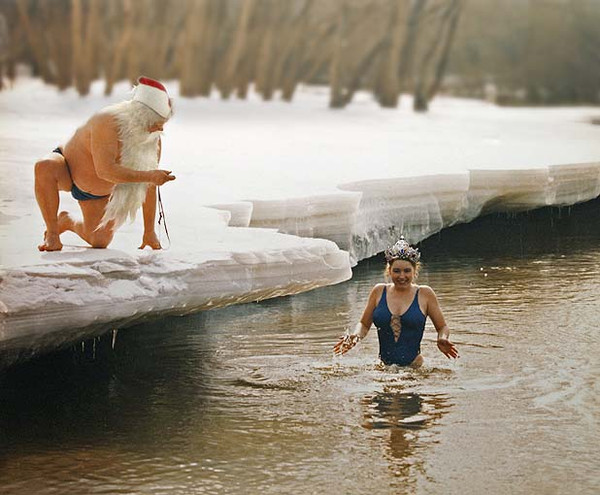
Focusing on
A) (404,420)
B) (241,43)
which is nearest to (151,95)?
(404,420)

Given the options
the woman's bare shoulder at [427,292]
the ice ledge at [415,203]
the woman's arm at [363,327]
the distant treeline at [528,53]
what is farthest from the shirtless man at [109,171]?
the distant treeline at [528,53]

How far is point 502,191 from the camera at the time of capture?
6223mm

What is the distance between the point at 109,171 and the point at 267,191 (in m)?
1.63

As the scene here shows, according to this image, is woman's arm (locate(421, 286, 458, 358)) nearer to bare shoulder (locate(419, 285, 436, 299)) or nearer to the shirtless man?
bare shoulder (locate(419, 285, 436, 299))

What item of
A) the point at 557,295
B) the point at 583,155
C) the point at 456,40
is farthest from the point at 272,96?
the point at 557,295

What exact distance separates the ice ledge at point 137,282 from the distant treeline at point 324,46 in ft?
19.0

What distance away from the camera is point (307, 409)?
3412mm

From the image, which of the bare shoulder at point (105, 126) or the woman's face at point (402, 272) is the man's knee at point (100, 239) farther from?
the woman's face at point (402, 272)

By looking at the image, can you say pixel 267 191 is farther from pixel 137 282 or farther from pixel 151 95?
pixel 137 282

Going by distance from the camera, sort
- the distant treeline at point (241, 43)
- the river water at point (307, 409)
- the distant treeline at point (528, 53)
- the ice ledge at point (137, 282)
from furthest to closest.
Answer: the distant treeline at point (528, 53)
the distant treeline at point (241, 43)
the ice ledge at point (137, 282)
the river water at point (307, 409)

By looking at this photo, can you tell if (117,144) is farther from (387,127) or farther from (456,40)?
(456,40)

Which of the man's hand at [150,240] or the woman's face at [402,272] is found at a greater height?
the man's hand at [150,240]

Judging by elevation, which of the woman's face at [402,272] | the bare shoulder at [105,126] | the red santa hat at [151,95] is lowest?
the woman's face at [402,272]

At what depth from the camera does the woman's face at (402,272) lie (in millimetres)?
3592
